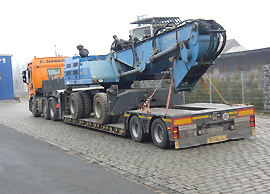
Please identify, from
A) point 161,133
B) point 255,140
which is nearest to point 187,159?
point 161,133

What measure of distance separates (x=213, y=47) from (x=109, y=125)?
188 inches

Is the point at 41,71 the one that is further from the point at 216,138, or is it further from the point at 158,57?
the point at 216,138

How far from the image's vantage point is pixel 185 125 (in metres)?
9.05

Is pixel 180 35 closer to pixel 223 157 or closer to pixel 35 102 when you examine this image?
pixel 223 157

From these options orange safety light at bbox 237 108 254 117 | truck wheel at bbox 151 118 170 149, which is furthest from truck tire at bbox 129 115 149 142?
orange safety light at bbox 237 108 254 117

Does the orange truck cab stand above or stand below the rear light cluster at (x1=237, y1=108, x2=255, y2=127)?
above

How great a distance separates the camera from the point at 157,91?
1225 cm

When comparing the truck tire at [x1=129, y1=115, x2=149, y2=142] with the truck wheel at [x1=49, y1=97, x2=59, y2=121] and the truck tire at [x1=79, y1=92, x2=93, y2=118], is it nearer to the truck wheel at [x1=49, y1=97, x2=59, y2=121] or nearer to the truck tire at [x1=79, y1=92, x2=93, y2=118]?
the truck tire at [x1=79, y1=92, x2=93, y2=118]

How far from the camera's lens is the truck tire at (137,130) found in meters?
10.3

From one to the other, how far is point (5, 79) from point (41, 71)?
2250cm

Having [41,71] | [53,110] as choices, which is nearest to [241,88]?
[53,110]

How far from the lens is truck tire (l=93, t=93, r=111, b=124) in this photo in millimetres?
12359

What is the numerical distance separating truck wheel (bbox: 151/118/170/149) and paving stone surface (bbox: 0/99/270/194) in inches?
7.0

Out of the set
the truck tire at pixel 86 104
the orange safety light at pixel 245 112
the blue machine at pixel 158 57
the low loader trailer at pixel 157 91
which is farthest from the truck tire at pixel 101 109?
the orange safety light at pixel 245 112
